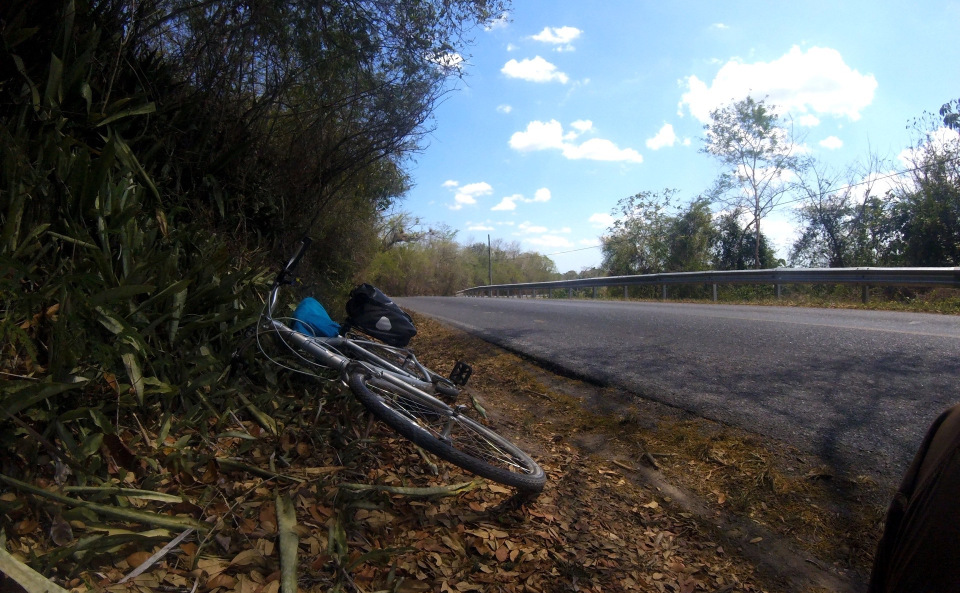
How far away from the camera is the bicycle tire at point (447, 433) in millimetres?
2992

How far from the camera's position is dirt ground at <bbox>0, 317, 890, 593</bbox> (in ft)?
7.61

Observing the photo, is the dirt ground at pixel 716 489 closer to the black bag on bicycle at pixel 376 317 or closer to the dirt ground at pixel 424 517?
the dirt ground at pixel 424 517

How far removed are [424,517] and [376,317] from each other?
161 centimetres

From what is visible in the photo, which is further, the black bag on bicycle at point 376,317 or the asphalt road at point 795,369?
the black bag on bicycle at point 376,317

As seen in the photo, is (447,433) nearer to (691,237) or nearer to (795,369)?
(795,369)

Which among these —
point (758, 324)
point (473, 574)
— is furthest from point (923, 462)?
point (758, 324)

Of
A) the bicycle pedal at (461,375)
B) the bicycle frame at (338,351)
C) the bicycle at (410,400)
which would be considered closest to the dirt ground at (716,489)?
the bicycle at (410,400)

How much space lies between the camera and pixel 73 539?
227cm

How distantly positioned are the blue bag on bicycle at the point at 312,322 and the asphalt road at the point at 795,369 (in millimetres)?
2674

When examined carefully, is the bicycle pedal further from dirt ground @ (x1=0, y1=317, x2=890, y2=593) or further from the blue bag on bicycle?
the blue bag on bicycle

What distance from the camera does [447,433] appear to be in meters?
3.23

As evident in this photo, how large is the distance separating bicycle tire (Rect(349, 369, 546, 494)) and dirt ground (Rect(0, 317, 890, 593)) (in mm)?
162

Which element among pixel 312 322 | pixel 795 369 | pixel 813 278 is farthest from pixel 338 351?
pixel 813 278

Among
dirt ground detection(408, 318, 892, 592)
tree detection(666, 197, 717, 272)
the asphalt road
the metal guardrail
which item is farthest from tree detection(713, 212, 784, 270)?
dirt ground detection(408, 318, 892, 592)
